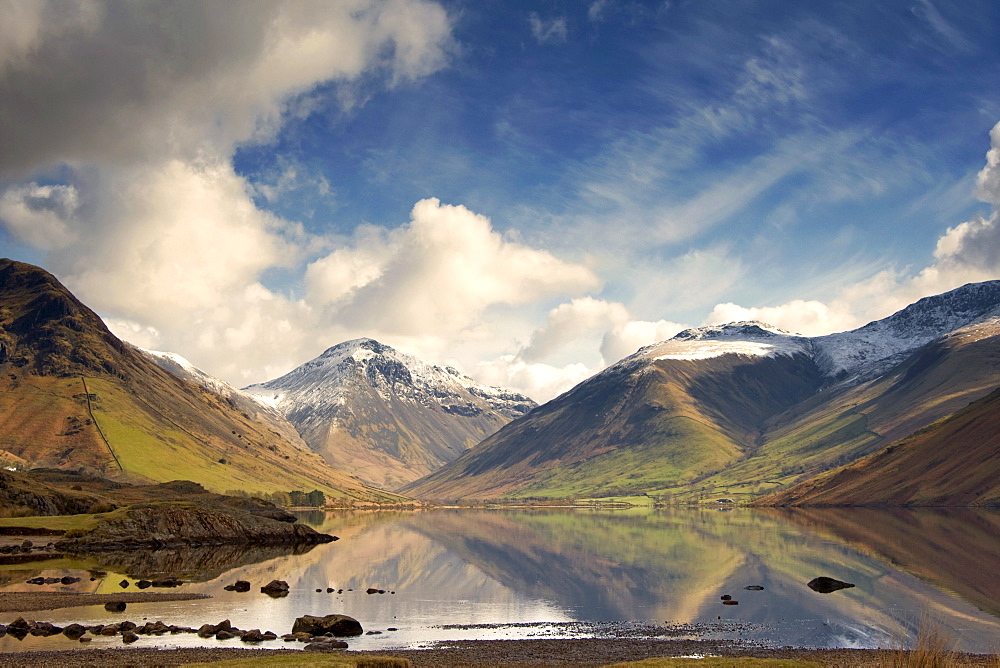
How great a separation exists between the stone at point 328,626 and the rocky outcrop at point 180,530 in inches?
3014

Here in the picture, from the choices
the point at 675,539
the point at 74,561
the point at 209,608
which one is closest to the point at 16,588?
the point at 209,608

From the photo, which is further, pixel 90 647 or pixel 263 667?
pixel 90 647

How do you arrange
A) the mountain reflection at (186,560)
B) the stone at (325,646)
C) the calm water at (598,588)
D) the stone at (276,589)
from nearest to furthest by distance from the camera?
the stone at (325,646), the calm water at (598,588), the stone at (276,589), the mountain reflection at (186,560)

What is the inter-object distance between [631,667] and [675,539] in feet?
488

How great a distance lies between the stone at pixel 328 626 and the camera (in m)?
62.3

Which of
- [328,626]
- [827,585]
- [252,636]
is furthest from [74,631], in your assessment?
[827,585]

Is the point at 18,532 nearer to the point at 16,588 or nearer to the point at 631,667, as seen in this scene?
the point at 16,588

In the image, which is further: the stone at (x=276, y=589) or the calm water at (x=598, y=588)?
the stone at (x=276, y=589)

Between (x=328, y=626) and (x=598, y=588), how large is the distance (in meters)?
46.2

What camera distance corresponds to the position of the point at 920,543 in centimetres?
13912

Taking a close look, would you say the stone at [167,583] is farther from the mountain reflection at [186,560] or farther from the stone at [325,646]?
the stone at [325,646]

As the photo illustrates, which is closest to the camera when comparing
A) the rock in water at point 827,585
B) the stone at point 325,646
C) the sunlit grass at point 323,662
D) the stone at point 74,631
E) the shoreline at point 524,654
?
the sunlit grass at point 323,662

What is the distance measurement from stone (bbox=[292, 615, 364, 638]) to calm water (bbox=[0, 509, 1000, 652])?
5.35 feet

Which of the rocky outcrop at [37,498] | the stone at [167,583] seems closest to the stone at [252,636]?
the stone at [167,583]
